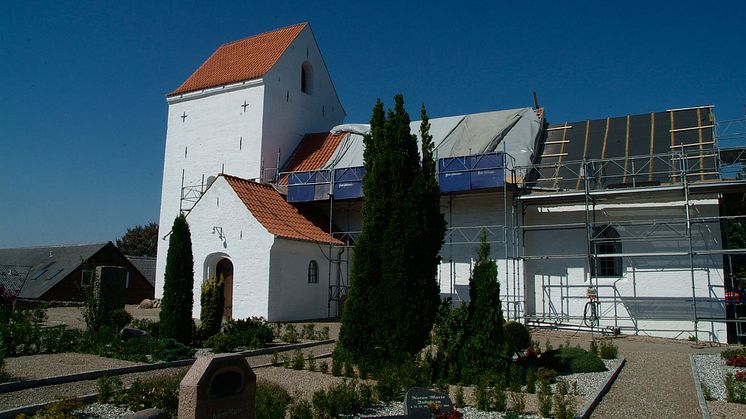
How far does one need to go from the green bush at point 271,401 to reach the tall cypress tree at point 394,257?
8.08 ft

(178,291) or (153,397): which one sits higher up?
(178,291)

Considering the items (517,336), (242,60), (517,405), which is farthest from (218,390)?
(242,60)

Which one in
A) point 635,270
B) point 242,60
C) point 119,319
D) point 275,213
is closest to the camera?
point 119,319

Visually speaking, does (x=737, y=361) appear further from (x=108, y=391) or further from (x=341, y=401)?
(x=108, y=391)

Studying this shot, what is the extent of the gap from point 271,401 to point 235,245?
15.4 metres

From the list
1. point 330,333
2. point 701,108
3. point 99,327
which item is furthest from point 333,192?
point 701,108

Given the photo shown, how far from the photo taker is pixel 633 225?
68.0 feet

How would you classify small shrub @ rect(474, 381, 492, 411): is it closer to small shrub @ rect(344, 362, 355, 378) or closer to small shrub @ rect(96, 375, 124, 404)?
small shrub @ rect(344, 362, 355, 378)

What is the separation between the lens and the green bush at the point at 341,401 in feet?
25.6

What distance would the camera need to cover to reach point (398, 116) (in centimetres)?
1216

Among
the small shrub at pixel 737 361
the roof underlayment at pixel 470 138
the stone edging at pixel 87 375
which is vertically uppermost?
the roof underlayment at pixel 470 138

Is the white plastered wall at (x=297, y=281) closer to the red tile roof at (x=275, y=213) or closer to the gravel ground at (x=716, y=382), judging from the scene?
the red tile roof at (x=275, y=213)

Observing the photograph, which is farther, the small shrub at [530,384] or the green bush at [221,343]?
the green bush at [221,343]

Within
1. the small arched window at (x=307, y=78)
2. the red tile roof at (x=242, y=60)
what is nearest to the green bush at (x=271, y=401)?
the red tile roof at (x=242, y=60)
